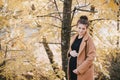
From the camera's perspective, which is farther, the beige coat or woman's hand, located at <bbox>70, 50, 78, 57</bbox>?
woman's hand, located at <bbox>70, 50, 78, 57</bbox>

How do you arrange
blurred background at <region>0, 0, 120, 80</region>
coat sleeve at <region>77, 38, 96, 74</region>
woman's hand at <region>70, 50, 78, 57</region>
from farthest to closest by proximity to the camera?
1. blurred background at <region>0, 0, 120, 80</region>
2. woman's hand at <region>70, 50, 78, 57</region>
3. coat sleeve at <region>77, 38, 96, 74</region>

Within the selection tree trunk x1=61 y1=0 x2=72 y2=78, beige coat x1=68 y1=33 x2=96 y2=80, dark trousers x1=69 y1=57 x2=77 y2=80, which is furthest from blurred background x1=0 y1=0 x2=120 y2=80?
beige coat x1=68 y1=33 x2=96 y2=80

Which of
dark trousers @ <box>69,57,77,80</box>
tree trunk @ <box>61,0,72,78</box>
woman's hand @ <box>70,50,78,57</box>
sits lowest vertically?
dark trousers @ <box>69,57,77,80</box>

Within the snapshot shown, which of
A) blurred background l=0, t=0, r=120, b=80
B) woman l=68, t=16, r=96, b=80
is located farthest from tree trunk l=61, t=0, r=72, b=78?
woman l=68, t=16, r=96, b=80

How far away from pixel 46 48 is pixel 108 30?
2461 mm

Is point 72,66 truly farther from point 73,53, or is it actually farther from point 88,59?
point 88,59

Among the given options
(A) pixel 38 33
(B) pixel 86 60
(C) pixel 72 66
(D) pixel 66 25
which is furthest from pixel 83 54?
(A) pixel 38 33

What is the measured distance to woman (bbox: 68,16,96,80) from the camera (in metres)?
3.99

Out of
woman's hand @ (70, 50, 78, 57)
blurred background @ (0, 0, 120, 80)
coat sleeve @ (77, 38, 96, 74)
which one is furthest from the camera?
blurred background @ (0, 0, 120, 80)

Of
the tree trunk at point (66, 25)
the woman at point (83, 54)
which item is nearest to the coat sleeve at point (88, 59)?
the woman at point (83, 54)

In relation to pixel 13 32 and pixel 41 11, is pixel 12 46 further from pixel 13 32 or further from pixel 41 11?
pixel 41 11

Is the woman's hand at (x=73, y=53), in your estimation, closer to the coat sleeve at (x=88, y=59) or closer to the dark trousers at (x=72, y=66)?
the dark trousers at (x=72, y=66)

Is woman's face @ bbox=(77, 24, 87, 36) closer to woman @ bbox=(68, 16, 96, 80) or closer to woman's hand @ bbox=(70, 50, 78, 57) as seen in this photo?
woman @ bbox=(68, 16, 96, 80)

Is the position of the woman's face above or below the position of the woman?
above
